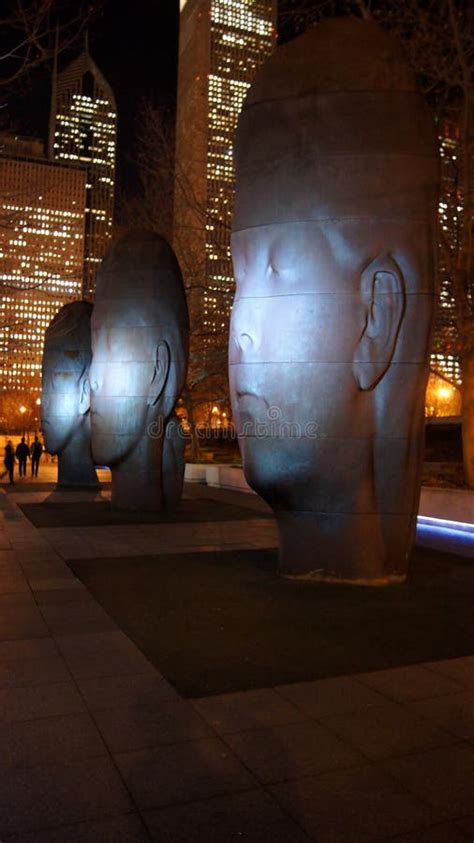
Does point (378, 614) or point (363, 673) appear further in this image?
point (378, 614)

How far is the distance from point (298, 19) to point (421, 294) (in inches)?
427

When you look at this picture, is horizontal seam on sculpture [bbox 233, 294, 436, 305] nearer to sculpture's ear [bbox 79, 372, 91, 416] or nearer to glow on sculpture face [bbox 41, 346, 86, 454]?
sculpture's ear [bbox 79, 372, 91, 416]

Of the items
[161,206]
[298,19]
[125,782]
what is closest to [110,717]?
[125,782]

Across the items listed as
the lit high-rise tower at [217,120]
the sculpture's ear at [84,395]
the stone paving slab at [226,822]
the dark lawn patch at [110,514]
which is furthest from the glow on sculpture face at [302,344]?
the sculpture's ear at [84,395]

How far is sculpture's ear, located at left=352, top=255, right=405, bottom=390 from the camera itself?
26.5 ft

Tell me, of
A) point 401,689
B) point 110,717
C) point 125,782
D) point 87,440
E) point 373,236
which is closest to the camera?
point 125,782

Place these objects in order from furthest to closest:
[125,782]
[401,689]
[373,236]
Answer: [373,236]
[401,689]
[125,782]

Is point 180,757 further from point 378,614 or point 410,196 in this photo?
point 410,196

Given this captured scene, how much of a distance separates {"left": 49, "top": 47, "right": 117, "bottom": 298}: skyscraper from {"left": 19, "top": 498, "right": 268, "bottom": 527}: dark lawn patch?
1532cm

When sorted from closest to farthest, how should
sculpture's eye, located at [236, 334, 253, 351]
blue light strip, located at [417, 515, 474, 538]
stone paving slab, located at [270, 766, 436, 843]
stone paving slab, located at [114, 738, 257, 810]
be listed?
stone paving slab, located at [270, 766, 436, 843], stone paving slab, located at [114, 738, 257, 810], sculpture's eye, located at [236, 334, 253, 351], blue light strip, located at [417, 515, 474, 538]

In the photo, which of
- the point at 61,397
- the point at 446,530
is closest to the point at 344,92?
the point at 446,530

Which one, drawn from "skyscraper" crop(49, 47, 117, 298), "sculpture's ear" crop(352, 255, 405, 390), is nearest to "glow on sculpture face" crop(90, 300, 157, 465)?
"sculpture's ear" crop(352, 255, 405, 390)

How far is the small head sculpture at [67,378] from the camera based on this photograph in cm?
2108

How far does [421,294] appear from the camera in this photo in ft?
26.9
